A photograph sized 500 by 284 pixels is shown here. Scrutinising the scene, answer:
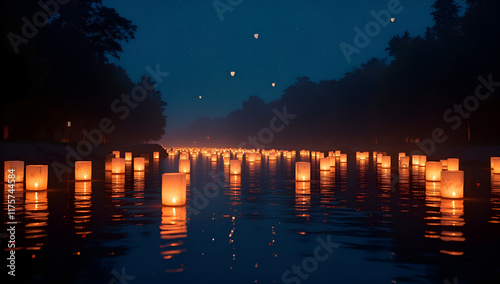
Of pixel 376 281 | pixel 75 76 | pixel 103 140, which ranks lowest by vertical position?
pixel 376 281

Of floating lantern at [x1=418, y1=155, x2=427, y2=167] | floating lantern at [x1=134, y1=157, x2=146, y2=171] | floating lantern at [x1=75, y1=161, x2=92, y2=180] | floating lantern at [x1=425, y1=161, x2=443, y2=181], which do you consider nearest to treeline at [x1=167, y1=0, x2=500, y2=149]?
floating lantern at [x1=418, y1=155, x2=427, y2=167]

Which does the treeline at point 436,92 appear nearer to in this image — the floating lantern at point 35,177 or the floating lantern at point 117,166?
the floating lantern at point 117,166

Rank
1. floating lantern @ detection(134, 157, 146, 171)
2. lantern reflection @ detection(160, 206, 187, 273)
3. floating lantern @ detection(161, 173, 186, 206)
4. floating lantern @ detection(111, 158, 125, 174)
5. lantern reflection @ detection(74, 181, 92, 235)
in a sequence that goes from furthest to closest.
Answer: floating lantern @ detection(134, 157, 146, 171) < floating lantern @ detection(111, 158, 125, 174) < floating lantern @ detection(161, 173, 186, 206) < lantern reflection @ detection(74, 181, 92, 235) < lantern reflection @ detection(160, 206, 187, 273)

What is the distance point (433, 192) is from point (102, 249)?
12.4 m

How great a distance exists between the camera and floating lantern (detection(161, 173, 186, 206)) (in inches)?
509

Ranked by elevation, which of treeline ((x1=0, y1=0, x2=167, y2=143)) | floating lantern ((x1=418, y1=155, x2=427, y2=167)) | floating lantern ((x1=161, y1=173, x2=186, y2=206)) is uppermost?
treeline ((x1=0, y1=0, x2=167, y2=143))

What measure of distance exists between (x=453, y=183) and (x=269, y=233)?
762cm

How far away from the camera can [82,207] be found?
13.2 meters

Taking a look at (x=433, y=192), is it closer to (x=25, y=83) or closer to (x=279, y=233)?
(x=279, y=233)

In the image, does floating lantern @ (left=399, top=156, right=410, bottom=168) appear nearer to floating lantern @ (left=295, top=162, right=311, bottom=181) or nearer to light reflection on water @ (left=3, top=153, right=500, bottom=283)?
floating lantern @ (left=295, top=162, right=311, bottom=181)

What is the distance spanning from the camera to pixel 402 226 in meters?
10.5

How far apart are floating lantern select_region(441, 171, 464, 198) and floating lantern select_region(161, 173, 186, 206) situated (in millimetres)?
7666

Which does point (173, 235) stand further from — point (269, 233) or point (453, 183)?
point (453, 183)

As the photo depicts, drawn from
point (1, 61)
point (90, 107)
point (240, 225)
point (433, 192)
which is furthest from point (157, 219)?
point (90, 107)
